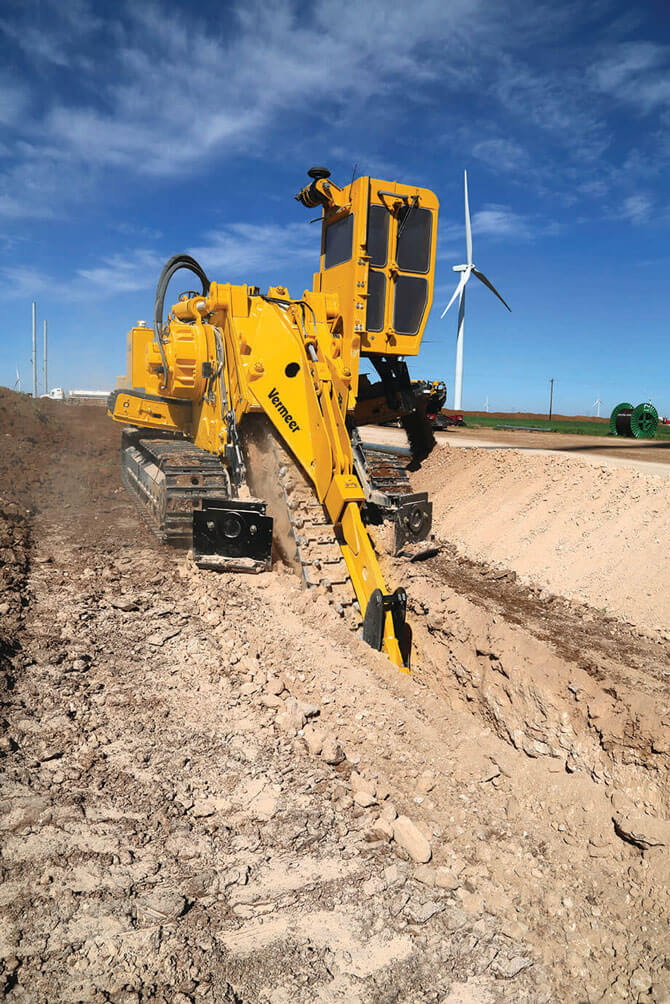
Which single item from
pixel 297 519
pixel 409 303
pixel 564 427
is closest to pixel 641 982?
pixel 297 519

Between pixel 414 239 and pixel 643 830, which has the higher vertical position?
pixel 414 239

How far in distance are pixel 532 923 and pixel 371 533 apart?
17.9 ft

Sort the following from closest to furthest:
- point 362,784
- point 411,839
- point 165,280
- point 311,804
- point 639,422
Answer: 1. point 411,839
2. point 311,804
3. point 362,784
4. point 165,280
5. point 639,422

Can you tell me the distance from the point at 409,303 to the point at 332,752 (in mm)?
5411

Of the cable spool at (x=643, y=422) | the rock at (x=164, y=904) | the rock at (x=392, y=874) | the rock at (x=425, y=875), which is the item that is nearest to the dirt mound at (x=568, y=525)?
the rock at (x=425, y=875)

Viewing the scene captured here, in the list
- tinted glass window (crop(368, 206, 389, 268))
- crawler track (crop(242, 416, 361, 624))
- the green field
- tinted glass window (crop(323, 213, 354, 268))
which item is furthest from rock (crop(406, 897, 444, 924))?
the green field

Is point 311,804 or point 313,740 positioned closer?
point 311,804

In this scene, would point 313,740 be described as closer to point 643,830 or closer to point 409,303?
point 643,830

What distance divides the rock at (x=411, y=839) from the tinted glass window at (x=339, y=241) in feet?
19.7

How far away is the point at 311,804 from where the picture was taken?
12.0 ft

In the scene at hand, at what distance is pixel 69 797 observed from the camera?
3465 millimetres

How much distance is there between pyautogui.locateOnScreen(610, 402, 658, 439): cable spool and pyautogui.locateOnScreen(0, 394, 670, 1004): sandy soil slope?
678 inches

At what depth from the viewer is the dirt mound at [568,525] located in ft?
25.5

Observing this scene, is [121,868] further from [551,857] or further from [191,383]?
[191,383]
